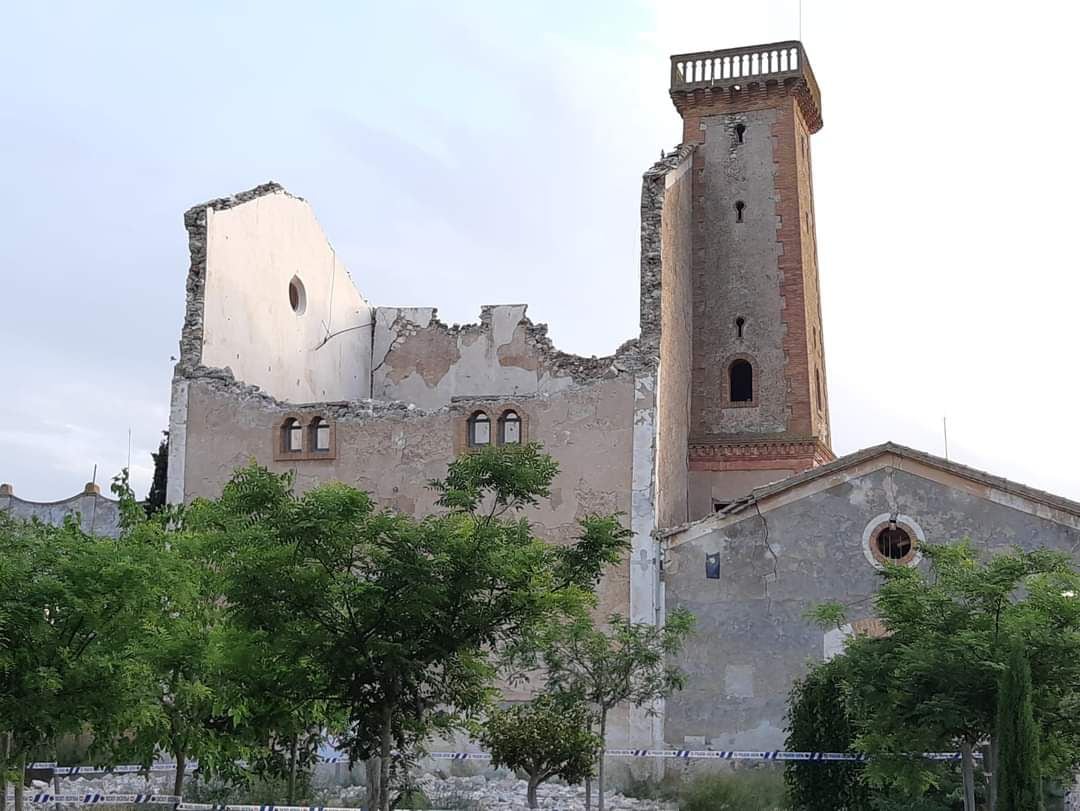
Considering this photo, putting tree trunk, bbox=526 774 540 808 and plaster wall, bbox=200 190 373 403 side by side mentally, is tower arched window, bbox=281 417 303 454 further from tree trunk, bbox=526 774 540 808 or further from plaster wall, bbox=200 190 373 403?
tree trunk, bbox=526 774 540 808

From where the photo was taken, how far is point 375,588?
1312 centimetres

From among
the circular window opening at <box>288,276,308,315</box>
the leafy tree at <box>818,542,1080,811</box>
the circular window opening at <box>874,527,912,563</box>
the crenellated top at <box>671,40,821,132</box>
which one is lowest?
the leafy tree at <box>818,542,1080,811</box>

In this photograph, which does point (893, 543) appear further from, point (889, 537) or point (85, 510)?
point (85, 510)

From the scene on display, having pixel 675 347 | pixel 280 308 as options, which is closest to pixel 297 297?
pixel 280 308

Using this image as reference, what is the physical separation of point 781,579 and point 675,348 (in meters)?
6.45

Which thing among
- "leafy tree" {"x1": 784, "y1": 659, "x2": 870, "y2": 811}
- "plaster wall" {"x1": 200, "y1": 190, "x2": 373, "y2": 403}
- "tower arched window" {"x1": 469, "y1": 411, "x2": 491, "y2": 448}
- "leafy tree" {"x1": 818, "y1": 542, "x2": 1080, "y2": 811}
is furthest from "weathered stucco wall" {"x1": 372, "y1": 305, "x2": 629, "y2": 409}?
"leafy tree" {"x1": 818, "y1": 542, "x2": 1080, "y2": 811}

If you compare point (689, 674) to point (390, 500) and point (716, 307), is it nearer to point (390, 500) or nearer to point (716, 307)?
point (390, 500)

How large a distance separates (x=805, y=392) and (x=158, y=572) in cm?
1959

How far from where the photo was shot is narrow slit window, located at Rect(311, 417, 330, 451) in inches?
1076

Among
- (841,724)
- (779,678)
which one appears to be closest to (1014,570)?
(841,724)

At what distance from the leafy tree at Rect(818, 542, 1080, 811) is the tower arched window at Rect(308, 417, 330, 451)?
43.9 feet

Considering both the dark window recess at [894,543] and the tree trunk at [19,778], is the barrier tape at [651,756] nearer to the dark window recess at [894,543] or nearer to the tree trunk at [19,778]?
the dark window recess at [894,543]

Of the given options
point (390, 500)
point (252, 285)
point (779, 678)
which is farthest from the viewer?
point (252, 285)

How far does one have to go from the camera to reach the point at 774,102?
3338cm
